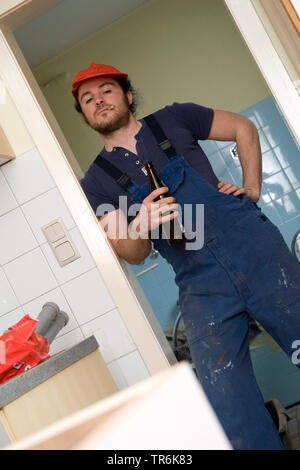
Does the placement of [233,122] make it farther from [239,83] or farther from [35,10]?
[239,83]

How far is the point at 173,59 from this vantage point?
3.82 m

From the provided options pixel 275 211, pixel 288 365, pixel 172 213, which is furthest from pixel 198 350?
pixel 275 211

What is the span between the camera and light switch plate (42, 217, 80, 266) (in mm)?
1969

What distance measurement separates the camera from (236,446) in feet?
5.30

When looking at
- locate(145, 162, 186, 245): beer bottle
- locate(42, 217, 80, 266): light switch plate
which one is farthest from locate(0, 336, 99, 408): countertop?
locate(145, 162, 186, 245): beer bottle

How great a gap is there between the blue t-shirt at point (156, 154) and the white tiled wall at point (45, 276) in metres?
0.16

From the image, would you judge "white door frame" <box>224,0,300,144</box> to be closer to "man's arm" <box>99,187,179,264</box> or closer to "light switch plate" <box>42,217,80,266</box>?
"man's arm" <box>99,187,179,264</box>

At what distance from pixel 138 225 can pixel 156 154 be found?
298 millimetres

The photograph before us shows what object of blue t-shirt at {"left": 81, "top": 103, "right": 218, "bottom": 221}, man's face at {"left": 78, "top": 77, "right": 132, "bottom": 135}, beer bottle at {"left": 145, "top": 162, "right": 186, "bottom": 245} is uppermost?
man's face at {"left": 78, "top": 77, "right": 132, "bottom": 135}

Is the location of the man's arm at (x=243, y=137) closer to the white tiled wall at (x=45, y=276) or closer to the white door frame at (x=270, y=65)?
the white door frame at (x=270, y=65)

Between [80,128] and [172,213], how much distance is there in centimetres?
229

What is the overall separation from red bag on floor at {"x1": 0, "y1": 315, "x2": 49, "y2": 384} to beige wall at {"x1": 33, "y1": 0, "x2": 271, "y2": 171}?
7.87 ft

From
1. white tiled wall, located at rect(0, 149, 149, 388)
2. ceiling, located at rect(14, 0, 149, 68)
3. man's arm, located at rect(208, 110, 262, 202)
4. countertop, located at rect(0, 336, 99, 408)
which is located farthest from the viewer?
ceiling, located at rect(14, 0, 149, 68)

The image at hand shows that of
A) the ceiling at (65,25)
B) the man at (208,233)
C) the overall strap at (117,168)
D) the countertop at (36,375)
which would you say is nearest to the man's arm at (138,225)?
the man at (208,233)
